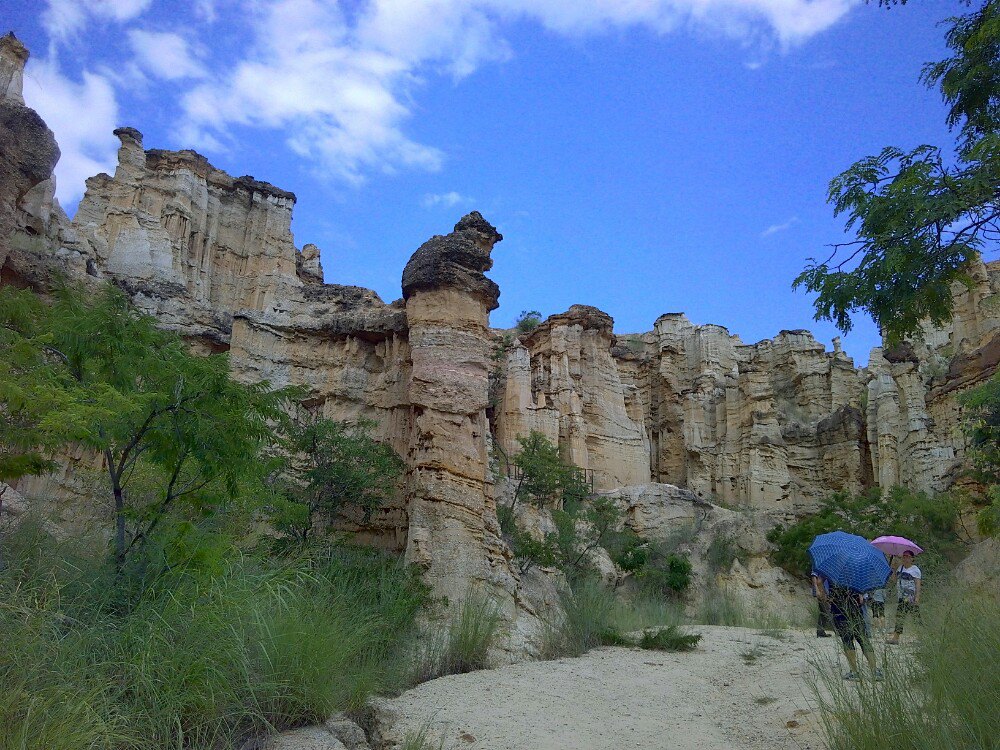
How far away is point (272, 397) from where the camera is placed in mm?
8367

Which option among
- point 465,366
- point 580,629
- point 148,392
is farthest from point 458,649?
point 465,366

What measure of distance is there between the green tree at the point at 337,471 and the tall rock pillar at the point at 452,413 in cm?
70

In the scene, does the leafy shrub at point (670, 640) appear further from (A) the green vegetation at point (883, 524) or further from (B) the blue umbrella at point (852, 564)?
(A) the green vegetation at point (883, 524)

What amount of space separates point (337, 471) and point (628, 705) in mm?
9446

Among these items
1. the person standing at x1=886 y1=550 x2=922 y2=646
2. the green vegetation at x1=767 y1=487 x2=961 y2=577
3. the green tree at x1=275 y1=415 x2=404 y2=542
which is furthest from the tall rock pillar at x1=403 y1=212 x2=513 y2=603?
the green vegetation at x1=767 y1=487 x2=961 y2=577

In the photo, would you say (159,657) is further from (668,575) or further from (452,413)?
(668,575)

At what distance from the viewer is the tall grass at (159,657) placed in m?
4.80

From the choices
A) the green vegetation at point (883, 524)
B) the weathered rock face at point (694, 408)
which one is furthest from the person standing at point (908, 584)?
the weathered rock face at point (694, 408)

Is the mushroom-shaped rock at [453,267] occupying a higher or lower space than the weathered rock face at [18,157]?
higher

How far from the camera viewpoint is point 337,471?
16.0 m

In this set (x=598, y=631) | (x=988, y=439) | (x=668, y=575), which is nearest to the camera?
(x=598, y=631)

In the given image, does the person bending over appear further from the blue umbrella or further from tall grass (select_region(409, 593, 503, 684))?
tall grass (select_region(409, 593, 503, 684))

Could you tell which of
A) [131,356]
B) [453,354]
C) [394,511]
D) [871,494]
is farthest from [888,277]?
[871,494]

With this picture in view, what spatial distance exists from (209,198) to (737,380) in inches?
1277
